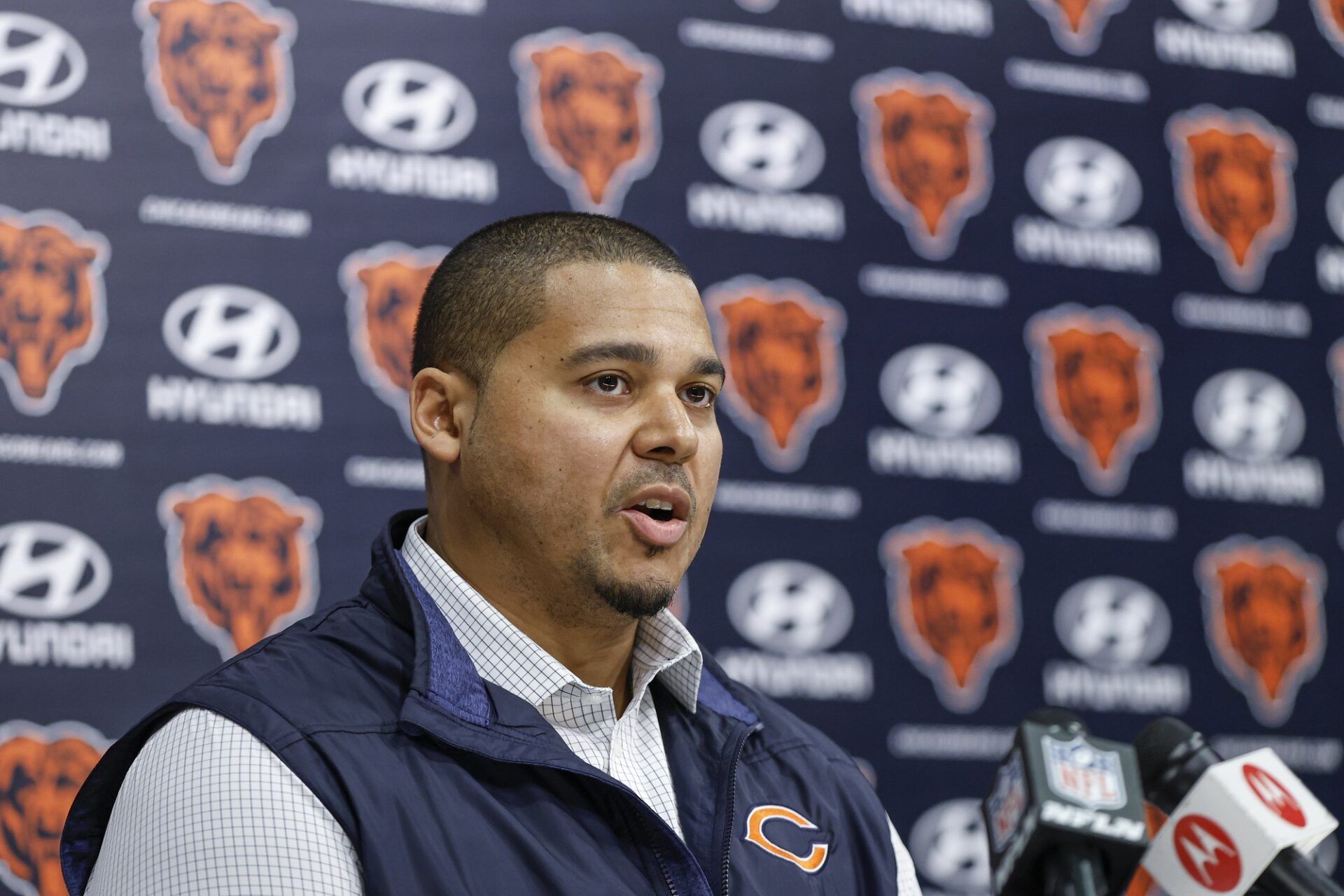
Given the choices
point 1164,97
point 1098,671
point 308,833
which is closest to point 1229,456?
point 1098,671

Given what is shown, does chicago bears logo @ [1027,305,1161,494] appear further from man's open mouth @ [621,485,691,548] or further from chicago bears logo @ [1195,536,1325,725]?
man's open mouth @ [621,485,691,548]

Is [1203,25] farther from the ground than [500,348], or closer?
farther from the ground

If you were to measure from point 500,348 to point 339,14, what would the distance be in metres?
1.30

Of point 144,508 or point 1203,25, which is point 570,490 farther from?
point 1203,25

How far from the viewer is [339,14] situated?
8.30ft

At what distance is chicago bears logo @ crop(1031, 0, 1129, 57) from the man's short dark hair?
1.73 metres

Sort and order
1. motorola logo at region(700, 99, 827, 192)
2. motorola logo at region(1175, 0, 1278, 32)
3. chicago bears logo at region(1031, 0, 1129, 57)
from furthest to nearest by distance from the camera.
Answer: motorola logo at region(1175, 0, 1278, 32), chicago bears logo at region(1031, 0, 1129, 57), motorola logo at region(700, 99, 827, 192)

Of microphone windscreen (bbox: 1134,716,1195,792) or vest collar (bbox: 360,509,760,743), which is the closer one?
vest collar (bbox: 360,509,760,743)

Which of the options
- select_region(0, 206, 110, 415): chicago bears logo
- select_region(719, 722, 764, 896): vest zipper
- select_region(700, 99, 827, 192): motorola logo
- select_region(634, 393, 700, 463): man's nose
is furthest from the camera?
select_region(700, 99, 827, 192): motorola logo

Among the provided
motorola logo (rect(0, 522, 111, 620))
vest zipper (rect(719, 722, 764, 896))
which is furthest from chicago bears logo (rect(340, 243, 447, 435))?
vest zipper (rect(719, 722, 764, 896))

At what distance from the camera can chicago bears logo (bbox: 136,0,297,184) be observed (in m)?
2.41

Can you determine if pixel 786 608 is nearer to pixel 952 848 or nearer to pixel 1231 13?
pixel 952 848

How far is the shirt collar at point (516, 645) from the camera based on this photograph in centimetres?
138

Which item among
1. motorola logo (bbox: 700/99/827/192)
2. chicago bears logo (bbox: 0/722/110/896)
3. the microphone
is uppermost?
motorola logo (bbox: 700/99/827/192)
